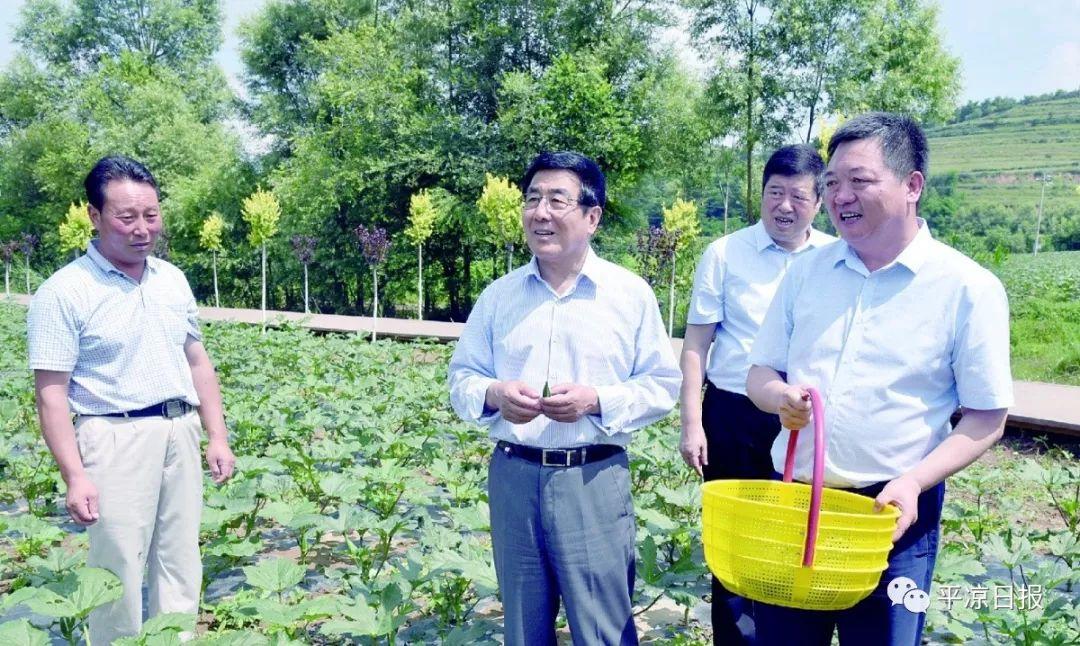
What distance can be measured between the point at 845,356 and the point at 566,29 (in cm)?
2353

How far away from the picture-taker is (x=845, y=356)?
5.81 feet

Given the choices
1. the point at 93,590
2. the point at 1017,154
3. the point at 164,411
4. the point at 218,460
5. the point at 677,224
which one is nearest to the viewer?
the point at 93,590

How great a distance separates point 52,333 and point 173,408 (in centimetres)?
41

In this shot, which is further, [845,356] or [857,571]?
[845,356]

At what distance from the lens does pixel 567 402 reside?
6.55 ft

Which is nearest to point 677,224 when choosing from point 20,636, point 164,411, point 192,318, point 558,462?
point 192,318

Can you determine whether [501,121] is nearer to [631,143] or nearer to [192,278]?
[631,143]

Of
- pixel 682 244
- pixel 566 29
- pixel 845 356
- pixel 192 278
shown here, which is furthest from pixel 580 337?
pixel 192 278

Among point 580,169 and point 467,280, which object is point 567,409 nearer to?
point 580,169

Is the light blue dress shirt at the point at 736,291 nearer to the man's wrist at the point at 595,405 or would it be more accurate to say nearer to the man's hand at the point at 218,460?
the man's wrist at the point at 595,405

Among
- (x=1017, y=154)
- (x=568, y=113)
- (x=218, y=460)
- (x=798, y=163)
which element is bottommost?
(x=218, y=460)

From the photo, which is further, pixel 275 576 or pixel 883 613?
pixel 275 576

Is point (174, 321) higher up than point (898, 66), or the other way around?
point (898, 66)

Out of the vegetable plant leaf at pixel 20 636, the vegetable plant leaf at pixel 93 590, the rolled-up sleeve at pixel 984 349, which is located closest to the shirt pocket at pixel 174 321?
the vegetable plant leaf at pixel 93 590
